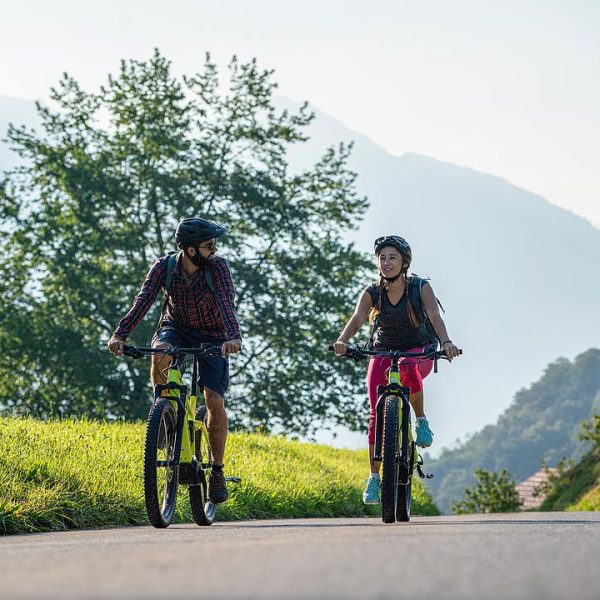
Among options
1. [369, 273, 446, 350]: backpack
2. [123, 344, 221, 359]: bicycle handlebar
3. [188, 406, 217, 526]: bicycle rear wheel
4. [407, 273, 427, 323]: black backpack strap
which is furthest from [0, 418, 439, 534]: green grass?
[407, 273, 427, 323]: black backpack strap

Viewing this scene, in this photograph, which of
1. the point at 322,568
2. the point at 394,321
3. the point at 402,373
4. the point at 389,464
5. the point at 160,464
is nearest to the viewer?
the point at 322,568

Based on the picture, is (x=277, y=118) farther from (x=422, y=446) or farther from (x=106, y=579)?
(x=106, y=579)

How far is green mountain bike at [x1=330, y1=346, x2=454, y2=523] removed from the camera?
26.2 ft

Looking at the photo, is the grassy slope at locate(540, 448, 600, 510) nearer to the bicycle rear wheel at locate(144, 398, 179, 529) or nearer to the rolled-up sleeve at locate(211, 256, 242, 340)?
the rolled-up sleeve at locate(211, 256, 242, 340)

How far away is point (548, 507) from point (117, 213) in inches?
535

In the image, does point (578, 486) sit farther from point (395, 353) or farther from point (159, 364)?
point (159, 364)

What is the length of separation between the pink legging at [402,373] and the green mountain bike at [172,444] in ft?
4.93

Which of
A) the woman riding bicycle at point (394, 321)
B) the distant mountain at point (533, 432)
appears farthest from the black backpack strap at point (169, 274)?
the distant mountain at point (533, 432)

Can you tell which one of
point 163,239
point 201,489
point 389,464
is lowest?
point 201,489

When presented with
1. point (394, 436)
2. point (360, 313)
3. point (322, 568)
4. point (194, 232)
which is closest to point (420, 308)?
point (360, 313)

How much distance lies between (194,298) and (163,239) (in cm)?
2462

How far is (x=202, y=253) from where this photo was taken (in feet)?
25.5

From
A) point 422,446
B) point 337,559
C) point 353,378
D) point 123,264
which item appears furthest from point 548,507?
point 337,559

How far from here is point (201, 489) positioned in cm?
786
